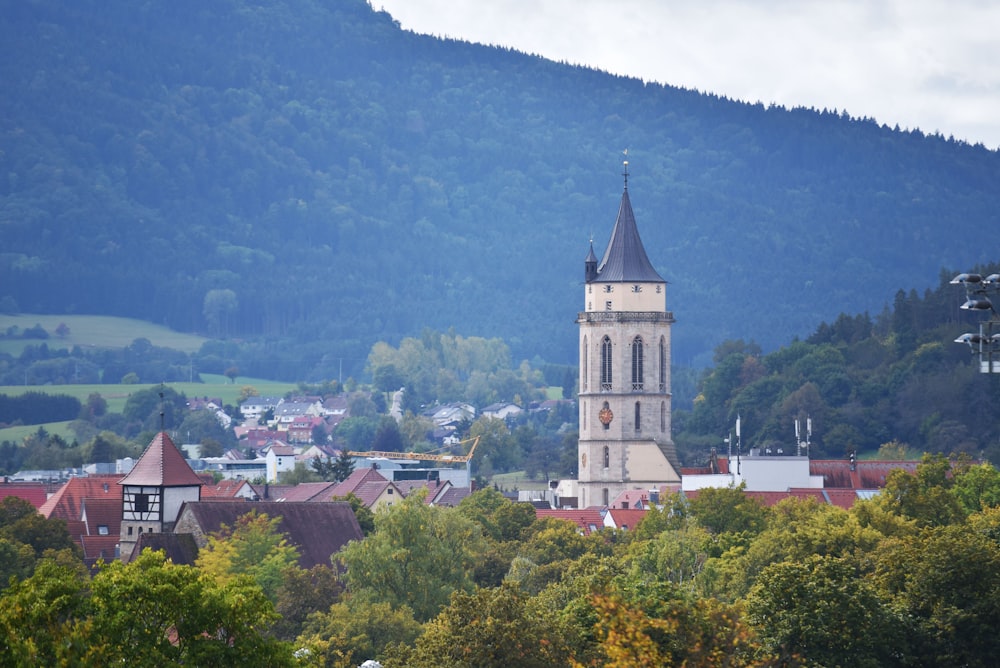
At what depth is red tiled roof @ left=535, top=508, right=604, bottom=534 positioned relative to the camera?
10288 centimetres

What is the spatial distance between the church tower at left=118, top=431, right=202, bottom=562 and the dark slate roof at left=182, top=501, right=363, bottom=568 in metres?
2.91

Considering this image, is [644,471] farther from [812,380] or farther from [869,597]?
[869,597]

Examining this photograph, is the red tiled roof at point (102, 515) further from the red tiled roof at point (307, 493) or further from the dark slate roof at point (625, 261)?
the dark slate roof at point (625, 261)

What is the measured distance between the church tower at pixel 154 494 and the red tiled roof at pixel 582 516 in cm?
2403

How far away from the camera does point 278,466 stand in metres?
183

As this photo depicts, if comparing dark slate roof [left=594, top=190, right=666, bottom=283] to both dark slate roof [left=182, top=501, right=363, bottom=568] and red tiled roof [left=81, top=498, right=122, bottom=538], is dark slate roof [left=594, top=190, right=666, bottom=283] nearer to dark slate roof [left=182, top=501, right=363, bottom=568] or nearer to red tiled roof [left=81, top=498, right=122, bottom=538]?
red tiled roof [left=81, top=498, right=122, bottom=538]

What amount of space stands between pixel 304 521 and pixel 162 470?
5.12 metres

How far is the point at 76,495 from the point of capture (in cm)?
10600

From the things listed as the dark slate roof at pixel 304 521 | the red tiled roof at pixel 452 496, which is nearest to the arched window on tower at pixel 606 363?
the red tiled roof at pixel 452 496

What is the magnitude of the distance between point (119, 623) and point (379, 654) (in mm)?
21548

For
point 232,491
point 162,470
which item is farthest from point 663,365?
point 162,470

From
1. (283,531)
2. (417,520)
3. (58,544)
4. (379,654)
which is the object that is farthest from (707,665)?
(58,544)

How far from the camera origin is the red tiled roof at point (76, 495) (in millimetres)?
101688

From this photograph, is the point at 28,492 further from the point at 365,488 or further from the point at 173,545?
the point at 173,545
